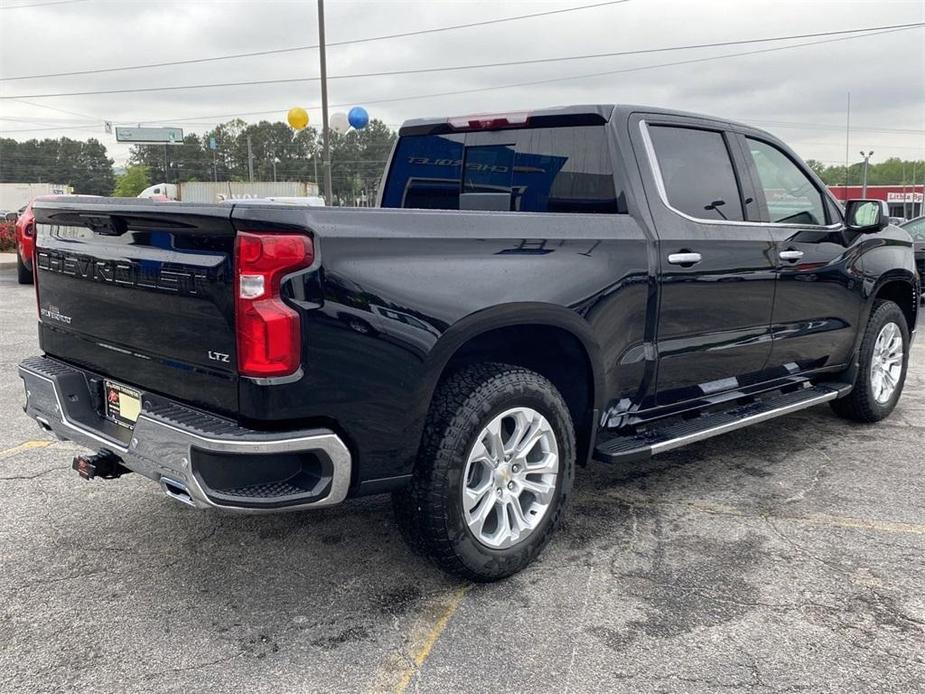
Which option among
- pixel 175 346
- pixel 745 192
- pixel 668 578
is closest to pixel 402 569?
pixel 668 578

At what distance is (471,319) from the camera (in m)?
3.00

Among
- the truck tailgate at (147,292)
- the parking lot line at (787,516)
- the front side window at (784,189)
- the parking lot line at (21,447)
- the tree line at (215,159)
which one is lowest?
the parking lot line at (21,447)

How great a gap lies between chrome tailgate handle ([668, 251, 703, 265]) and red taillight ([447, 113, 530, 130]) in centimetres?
99

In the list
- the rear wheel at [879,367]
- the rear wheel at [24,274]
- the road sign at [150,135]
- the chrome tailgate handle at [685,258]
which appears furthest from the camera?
the road sign at [150,135]

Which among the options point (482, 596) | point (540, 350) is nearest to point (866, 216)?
point (540, 350)

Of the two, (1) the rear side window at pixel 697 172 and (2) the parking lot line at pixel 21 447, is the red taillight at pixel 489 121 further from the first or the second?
(2) the parking lot line at pixel 21 447

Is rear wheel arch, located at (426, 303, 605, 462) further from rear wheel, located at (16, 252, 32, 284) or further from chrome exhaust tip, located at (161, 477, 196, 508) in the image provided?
rear wheel, located at (16, 252, 32, 284)

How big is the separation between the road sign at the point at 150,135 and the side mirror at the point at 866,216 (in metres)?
67.6

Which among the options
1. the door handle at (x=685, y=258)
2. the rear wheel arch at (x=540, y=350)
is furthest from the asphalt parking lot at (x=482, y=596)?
the door handle at (x=685, y=258)

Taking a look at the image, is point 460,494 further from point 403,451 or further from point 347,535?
point 347,535

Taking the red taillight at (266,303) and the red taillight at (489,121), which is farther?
the red taillight at (489,121)

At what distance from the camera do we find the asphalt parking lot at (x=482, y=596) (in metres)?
2.67

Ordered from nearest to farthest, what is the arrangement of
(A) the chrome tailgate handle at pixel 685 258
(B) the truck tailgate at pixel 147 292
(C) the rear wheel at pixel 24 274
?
1. (B) the truck tailgate at pixel 147 292
2. (A) the chrome tailgate handle at pixel 685 258
3. (C) the rear wheel at pixel 24 274

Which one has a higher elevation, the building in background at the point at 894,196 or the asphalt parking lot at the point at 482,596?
the building in background at the point at 894,196
